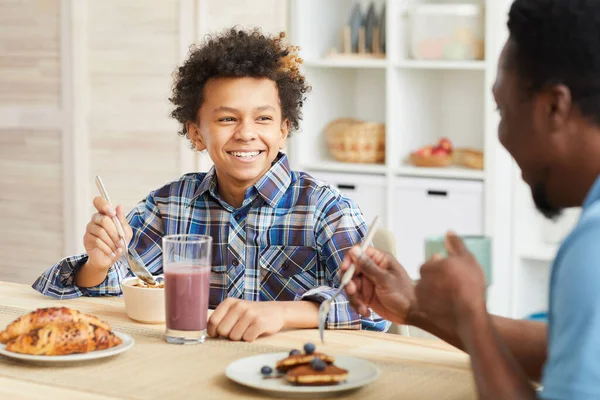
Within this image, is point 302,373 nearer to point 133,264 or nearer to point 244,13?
point 133,264

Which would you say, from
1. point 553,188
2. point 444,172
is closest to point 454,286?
point 553,188

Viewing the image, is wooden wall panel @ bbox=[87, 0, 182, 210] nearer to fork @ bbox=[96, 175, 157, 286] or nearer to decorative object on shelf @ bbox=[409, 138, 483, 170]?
decorative object on shelf @ bbox=[409, 138, 483, 170]

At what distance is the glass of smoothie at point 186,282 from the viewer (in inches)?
61.6

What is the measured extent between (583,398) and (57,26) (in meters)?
3.61

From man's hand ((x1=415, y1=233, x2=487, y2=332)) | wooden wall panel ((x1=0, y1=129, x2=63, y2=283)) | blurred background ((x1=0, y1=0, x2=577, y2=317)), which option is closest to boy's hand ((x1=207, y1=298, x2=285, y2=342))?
man's hand ((x1=415, y1=233, x2=487, y2=332))

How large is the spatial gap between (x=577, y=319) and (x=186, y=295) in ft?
2.51

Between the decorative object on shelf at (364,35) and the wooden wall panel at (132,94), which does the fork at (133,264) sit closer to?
the wooden wall panel at (132,94)

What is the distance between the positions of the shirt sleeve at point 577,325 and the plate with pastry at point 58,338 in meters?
0.73

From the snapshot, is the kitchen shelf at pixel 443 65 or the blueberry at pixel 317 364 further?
the kitchen shelf at pixel 443 65

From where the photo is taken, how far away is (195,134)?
2.33m

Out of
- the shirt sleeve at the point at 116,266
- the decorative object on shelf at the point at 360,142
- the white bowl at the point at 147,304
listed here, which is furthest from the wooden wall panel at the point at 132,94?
the white bowl at the point at 147,304

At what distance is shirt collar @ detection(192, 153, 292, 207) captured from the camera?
212 cm

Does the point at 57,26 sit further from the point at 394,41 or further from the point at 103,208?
the point at 103,208

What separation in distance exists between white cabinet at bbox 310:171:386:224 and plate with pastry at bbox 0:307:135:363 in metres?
2.56
